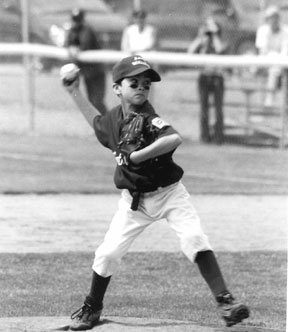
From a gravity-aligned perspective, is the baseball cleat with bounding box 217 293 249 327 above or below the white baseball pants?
below

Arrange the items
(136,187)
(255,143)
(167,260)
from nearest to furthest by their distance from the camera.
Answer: (136,187) < (167,260) < (255,143)

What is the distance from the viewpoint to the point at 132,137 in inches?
210

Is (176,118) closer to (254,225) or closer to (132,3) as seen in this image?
(132,3)

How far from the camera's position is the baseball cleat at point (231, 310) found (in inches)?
204

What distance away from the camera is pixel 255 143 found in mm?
14844

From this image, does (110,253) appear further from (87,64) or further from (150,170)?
(87,64)

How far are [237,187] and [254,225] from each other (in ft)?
7.19

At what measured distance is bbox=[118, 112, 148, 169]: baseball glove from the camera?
17.5 ft

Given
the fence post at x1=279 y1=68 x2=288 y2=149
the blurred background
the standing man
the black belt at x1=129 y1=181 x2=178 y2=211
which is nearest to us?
the black belt at x1=129 y1=181 x2=178 y2=211

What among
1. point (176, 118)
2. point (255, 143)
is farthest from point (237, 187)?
point (176, 118)

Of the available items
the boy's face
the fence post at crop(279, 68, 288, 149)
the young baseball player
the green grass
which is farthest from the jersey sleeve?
the fence post at crop(279, 68, 288, 149)

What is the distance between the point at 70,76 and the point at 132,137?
617 mm

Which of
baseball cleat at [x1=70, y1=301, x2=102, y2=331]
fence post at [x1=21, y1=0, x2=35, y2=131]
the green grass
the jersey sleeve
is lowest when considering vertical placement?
fence post at [x1=21, y1=0, x2=35, y2=131]

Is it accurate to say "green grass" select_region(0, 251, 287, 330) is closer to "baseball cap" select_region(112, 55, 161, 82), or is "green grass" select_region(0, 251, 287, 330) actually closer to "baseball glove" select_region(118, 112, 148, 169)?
"baseball glove" select_region(118, 112, 148, 169)
